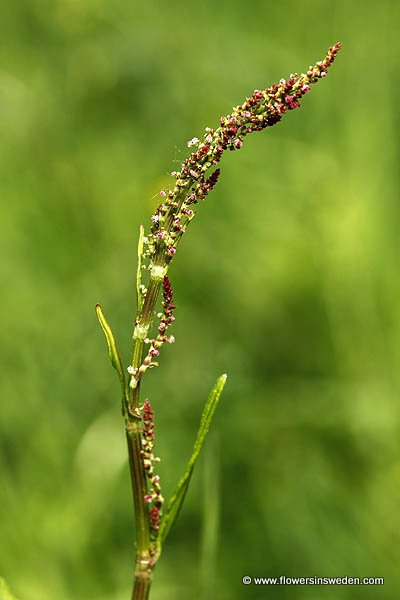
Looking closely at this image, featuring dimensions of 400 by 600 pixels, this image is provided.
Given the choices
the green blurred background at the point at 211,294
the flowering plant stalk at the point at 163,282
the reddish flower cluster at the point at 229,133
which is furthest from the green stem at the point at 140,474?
the green blurred background at the point at 211,294

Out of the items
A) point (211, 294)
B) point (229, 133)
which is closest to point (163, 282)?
point (229, 133)

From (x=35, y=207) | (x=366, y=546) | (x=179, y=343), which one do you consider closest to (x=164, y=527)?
(x=366, y=546)

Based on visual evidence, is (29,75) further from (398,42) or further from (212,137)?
(212,137)

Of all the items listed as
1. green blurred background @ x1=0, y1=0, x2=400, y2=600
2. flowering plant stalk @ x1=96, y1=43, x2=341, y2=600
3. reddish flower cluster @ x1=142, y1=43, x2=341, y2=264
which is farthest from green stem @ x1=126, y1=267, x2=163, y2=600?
green blurred background @ x1=0, y1=0, x2=400, y2=600

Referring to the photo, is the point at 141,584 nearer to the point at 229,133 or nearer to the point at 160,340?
the point at 160,340

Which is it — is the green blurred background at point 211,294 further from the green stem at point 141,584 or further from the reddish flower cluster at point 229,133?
the reddish flower cluster at point 229,133

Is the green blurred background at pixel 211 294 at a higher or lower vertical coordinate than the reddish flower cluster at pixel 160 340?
higher
